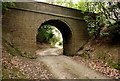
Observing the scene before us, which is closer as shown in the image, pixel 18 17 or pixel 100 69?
pixel 100 69

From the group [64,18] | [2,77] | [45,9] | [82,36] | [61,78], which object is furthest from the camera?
[82,36]

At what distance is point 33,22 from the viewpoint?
26.3 ft

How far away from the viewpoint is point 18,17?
24.8ft

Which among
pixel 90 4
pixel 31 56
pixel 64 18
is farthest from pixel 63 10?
pixel 31 56

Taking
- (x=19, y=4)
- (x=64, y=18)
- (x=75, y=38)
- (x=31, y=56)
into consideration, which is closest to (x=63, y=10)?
(x=64, y=18)

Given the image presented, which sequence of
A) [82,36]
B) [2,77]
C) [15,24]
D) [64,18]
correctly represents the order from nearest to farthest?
[2,77] → [15,24] → [64,18] → [82,36]

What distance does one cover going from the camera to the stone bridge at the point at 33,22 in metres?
7.35

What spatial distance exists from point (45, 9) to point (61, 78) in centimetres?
691

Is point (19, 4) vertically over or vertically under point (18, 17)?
over

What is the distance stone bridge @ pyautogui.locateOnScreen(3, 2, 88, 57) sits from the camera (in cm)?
735

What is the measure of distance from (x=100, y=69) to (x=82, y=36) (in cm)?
493

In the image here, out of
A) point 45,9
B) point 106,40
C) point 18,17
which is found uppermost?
point 45,9

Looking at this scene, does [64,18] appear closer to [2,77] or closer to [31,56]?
[31,56]

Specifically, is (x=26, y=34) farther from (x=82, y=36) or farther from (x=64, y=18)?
(x=82, y=36)
